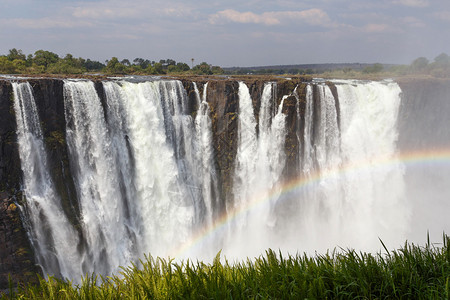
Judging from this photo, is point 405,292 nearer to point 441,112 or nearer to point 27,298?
point 27,298

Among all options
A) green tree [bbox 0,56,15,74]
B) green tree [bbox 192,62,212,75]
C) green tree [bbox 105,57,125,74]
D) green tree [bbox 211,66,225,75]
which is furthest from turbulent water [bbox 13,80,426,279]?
green tree [bbox 211,66,225,75]

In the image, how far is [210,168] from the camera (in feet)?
60.9

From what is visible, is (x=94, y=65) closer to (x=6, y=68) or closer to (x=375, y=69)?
(x=6, y=68)

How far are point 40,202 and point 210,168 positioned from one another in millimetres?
7982

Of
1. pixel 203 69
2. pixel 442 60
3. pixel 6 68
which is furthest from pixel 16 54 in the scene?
pixel 442 60

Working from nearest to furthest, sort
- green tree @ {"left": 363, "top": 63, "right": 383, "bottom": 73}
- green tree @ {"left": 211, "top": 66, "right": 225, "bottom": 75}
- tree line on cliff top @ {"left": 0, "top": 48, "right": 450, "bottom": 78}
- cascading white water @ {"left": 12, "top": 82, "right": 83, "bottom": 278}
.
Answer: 1. cascading white water @ {"left": 12, "top": 82, "right": 83, "bottom": 278}
2. tree line on cliff top @ {"left": 0, "top": 48, "right": 450, "bottom": 78}
3. green tree @ {"left": 363, "top": 63, "right": 383, "bottom": 73}
4. green tree @ {"left": 211, "top": 66, "right": 225, "bottom": 75}

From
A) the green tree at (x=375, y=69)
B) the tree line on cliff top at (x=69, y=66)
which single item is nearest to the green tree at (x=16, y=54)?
the tree line on cliff top at (x=69, y=66)

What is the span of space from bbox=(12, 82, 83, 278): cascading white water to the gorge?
0.04 meters

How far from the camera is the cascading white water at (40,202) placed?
13359 mm

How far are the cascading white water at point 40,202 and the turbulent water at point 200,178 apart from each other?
4 centimetres

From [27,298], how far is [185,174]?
1271 centimetres

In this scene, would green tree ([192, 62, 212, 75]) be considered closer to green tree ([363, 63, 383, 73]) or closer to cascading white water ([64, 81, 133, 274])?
green tree ([363, 63, 383, 73])

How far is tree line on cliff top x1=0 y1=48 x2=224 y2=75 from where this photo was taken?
24169mm

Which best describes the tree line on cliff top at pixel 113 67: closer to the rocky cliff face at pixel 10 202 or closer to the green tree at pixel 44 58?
the green tree at pixel 44 58
